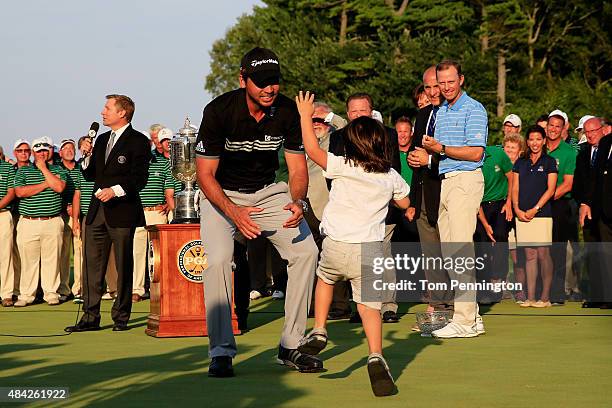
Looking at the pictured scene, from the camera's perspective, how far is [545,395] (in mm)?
7520

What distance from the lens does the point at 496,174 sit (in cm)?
1480

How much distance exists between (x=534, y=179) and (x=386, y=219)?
99.4 inches

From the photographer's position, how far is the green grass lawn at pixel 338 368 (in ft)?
24.4

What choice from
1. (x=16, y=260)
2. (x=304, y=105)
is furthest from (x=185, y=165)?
(x=16, y=260)

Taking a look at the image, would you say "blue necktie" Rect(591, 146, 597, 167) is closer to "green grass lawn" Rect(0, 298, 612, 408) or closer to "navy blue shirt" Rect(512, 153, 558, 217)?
"navy blue shirt" Rect(512, 153, 558, 217)

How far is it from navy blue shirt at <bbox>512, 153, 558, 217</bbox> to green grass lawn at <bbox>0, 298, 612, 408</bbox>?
217cm

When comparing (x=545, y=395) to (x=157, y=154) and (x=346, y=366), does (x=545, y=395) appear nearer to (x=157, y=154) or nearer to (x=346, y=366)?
(x=346, y=366)

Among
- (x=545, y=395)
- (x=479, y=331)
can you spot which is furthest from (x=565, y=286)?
(x=545, y=395)

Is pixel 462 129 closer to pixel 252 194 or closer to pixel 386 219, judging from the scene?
pixel 386 219

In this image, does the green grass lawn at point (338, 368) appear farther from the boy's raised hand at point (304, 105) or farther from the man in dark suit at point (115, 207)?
the boy's raised hand at point (304, 105)

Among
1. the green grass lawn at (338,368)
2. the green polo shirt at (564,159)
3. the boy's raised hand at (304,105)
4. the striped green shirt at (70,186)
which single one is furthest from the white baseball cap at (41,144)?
the boy's raised hand at (304,105)

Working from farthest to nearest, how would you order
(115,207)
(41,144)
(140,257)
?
(140,257) < (41,144) < (115,207)

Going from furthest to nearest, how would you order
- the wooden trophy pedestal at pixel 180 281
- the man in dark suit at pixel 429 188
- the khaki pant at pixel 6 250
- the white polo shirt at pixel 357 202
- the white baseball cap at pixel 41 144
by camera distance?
1. the khaki pant at pixel 6 250
2. the white baseball cap at pixel 41 144
3. the wooden trophy pedestal at pixel 180 281
4. the man in dark suit at pixel 429 188
5. the white polo shirt at pixel 357 202

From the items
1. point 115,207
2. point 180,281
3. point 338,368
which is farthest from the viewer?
point 115,207
